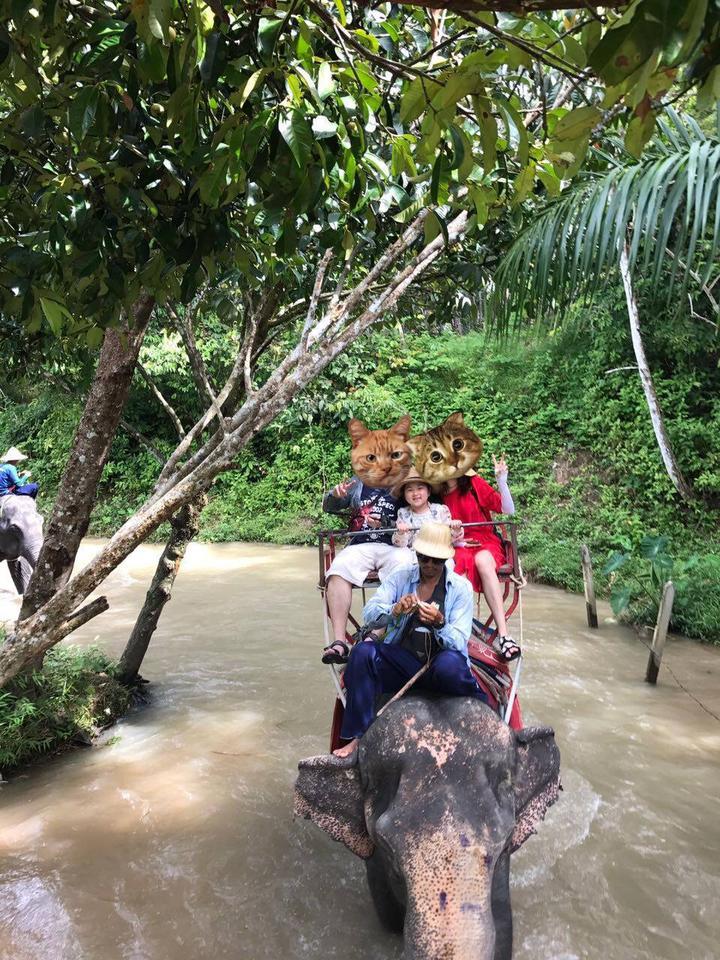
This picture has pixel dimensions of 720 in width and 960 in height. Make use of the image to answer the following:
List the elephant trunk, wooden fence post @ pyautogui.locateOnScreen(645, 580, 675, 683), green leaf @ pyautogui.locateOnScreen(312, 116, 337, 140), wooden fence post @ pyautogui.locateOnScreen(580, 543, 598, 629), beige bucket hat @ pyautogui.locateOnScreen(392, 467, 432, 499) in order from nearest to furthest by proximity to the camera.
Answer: green leaf @ pyautogui.locateOnScreen(312, 116, 337, 140) → the elephant trunk → beige bucket hat @ pyautogui.locateOnScreen(392, 467, 432, 499) → wooden fence post @ pyautogui.locateOnScreen(645, 580, 675, 683) → wooden fence post @ pyautogui.locateOnScreen(580, 543, 598, 629)

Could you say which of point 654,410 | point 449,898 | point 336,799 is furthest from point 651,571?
point 449,898

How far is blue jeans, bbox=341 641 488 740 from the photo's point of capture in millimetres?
2957

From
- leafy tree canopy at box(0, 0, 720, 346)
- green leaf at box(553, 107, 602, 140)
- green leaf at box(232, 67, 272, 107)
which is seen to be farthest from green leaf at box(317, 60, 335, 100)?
green leaf at box(553, 107, 602, 140)

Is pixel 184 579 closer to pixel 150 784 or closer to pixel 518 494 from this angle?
pixel 518 494

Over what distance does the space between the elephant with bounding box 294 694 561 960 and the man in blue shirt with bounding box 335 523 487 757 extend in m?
0.11

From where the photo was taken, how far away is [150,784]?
467 cm

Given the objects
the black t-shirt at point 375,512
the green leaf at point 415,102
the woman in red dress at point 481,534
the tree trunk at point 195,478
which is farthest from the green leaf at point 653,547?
the green leaf at point 415,102

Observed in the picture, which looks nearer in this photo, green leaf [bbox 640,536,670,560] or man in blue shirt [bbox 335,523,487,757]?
man in blue shirt [bbox 335,523,487,757]

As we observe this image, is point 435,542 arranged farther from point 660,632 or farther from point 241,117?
point 660,632

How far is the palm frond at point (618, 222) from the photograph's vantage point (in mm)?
4184

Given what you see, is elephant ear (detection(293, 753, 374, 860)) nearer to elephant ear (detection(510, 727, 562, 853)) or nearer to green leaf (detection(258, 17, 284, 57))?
elephant ear (detection(510, 727, 562, 853))

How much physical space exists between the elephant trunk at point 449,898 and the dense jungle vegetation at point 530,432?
15.6 ft

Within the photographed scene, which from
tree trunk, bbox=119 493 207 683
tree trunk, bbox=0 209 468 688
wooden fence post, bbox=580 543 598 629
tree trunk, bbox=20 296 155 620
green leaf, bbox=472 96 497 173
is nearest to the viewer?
green leaf, bbox=472 96 497 173

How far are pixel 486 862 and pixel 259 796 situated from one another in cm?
265
